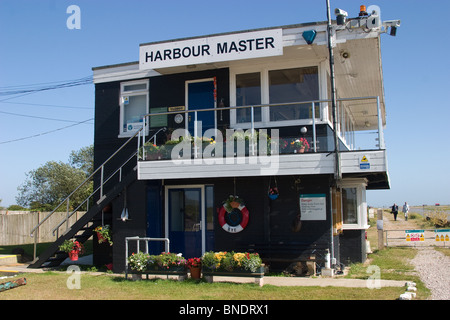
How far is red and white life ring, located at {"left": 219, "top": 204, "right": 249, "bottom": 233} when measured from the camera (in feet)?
40.1

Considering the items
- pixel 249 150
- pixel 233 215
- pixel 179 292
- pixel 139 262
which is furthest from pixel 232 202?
pixel 179 292

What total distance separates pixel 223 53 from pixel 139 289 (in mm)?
6659

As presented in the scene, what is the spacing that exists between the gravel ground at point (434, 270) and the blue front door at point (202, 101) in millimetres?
7114

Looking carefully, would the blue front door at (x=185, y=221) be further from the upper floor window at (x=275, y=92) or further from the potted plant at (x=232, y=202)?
the upper floor window at (x=275, y=92)

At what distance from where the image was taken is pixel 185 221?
530 inches

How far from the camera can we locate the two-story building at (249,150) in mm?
11516

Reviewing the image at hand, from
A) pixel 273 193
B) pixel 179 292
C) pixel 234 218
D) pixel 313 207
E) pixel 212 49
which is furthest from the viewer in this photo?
pixel 212 49

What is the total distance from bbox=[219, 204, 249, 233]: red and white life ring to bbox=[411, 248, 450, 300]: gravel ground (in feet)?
15.2

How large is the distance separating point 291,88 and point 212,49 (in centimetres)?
253

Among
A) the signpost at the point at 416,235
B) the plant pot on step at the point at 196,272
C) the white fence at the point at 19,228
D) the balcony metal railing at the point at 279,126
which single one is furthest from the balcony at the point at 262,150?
the white fence at the point at 19,228

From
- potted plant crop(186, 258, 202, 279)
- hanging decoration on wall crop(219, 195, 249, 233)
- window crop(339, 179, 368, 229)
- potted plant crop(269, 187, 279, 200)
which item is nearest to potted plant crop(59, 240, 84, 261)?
potted plant crop(186, 258, 202, 279)

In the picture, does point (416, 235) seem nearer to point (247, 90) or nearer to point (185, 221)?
point (247, 90)

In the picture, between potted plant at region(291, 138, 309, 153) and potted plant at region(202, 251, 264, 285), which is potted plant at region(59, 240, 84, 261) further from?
potted plant at region(291, 138, 309, 153)
